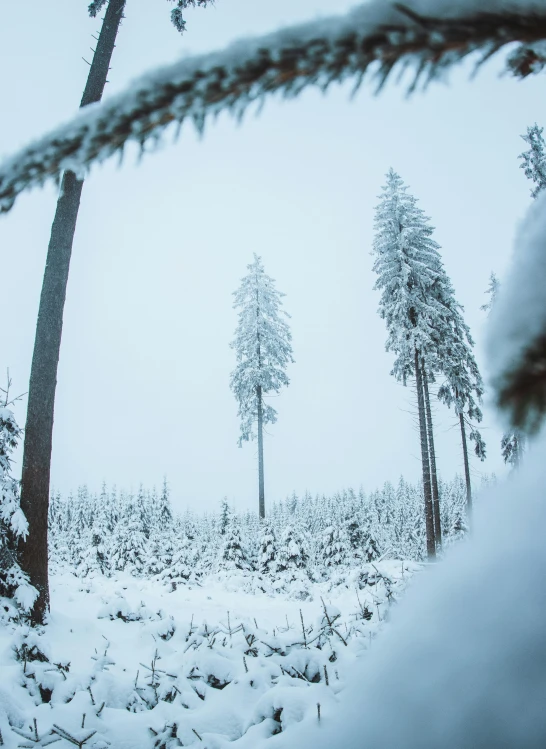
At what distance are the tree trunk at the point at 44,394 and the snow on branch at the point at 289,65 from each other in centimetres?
620

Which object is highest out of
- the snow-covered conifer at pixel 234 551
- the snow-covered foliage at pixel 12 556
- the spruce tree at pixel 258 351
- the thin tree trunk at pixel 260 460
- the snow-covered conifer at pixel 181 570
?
the spruce tree at pixel 258 351

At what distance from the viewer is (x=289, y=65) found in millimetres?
499

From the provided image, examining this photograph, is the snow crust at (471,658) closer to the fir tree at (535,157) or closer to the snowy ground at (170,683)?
Answer: the snowy ground at (170,683)

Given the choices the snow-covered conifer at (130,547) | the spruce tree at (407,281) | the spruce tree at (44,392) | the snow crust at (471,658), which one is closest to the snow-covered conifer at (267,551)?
the spruce tree at (407,281)

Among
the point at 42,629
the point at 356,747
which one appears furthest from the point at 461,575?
the point at 42,629

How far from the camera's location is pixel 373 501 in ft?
280

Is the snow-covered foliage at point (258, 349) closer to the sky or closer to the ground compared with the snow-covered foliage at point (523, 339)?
closer to the sky

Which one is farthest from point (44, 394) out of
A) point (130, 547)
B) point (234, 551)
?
point (130, 547)

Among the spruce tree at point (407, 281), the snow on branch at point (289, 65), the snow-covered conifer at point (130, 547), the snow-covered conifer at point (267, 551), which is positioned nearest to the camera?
the snow on branch at point (289, 65)

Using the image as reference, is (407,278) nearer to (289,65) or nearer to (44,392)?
(44,392)

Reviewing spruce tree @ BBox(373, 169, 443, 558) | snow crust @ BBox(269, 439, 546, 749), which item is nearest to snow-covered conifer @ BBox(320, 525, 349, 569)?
spruce tree @ BBox(373, 169, 443, 558)

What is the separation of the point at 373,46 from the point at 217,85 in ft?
0.62

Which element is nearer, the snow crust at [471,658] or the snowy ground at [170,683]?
the snow crust at [471,658]

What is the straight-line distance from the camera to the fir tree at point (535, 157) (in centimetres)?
1410
